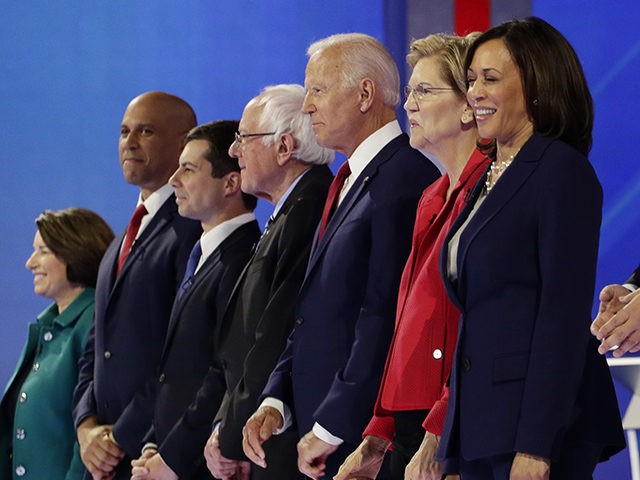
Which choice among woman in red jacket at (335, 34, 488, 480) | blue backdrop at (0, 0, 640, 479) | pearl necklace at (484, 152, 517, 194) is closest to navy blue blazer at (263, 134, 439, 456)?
woman in red jacket at (335, 34, 488, 480)

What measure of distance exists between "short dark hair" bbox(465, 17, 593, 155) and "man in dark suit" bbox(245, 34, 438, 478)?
0.65 meters

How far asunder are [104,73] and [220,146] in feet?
7.03

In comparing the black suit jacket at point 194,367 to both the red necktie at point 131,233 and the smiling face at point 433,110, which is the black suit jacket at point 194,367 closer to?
the red necktie at point 131,233

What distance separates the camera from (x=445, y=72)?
322 cm

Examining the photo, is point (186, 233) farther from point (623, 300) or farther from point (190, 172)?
point (623, 300)

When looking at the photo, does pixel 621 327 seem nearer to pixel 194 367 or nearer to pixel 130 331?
pixel 194 367

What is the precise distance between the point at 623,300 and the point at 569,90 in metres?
0.46

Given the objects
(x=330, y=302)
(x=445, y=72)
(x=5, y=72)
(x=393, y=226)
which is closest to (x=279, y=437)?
(x=330, y=302)

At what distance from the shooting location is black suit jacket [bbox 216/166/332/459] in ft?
12.0

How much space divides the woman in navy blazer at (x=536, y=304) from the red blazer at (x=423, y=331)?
18 centimetres

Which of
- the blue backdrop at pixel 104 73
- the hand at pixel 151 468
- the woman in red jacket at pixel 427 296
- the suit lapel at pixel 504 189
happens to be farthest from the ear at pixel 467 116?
the blue backdrop at pixel 104 73

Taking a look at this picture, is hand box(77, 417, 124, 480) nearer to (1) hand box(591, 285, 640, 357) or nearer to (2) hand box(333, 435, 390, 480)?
(2) hand box(333, 435, 390, 480)

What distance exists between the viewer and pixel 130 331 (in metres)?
4.49

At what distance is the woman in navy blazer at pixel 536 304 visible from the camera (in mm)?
2529
